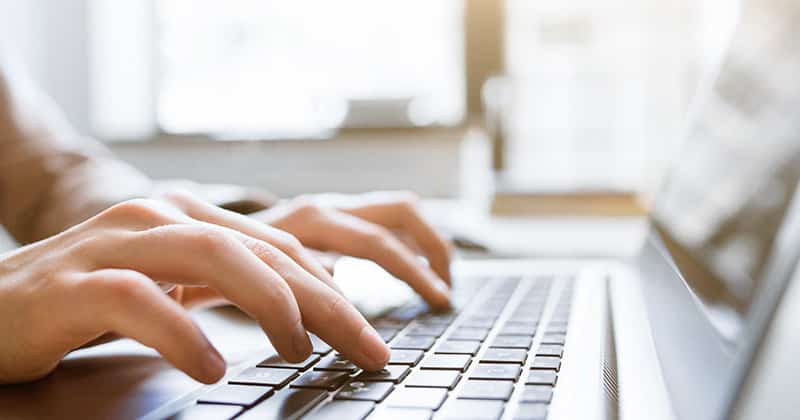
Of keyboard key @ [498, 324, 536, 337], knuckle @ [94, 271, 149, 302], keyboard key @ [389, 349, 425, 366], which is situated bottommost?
keyboard key @ [498, 324, 536, 337]

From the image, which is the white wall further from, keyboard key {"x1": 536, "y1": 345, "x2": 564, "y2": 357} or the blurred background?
keyboard key {"x1": 536, "y1": 345, "x2": 564, "y2": 357}

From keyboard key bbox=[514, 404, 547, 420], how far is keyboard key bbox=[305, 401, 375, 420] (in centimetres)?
6

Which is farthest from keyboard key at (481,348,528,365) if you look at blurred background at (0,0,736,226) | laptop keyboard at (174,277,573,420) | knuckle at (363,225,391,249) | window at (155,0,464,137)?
window at (155,0,464,137)

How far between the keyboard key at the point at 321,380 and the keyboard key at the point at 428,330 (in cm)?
11

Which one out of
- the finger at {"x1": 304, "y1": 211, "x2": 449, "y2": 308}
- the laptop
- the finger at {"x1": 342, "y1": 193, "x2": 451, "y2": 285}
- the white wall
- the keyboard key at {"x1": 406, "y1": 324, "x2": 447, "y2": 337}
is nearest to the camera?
the laptop

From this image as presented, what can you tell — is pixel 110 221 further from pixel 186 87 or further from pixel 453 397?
pixel 186 87

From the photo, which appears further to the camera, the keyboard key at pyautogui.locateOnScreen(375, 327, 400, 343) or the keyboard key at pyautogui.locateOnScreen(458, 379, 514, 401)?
the keyboard key at pyautogui.locateOnScreen(375, 327, 400, 343)

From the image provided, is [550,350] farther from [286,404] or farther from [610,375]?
[286,404]

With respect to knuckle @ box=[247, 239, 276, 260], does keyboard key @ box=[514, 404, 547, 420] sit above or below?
below

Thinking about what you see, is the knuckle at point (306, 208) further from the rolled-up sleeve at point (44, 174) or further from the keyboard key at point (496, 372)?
the keyboard key at point (496, 372)

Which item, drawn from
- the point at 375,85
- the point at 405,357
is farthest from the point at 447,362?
the point at 375,85

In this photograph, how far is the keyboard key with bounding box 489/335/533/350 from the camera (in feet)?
1.30

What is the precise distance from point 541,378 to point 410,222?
16.6 inches

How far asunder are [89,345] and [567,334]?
0.88ft
